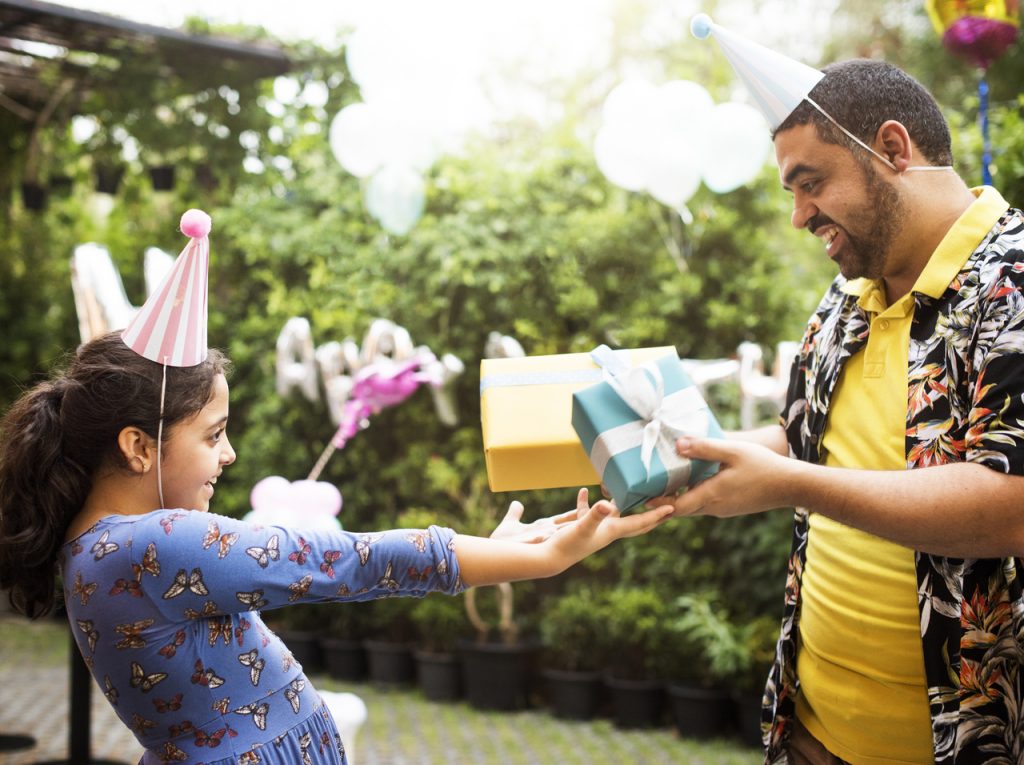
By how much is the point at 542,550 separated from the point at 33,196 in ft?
25.7

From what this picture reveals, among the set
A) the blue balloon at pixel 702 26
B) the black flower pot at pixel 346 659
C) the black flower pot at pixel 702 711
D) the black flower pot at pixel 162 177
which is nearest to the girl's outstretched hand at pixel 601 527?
the blue balloon at pixel 702 26

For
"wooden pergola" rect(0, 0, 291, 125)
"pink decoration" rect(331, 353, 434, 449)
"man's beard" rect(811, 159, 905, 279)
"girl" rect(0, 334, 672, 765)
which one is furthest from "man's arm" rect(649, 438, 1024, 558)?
"wooden pergola" rect(0, 0, 291, 125)

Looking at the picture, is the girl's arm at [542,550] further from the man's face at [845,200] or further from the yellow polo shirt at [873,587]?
the man's face at [845,200]

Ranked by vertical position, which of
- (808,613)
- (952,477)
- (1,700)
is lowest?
(1,700)

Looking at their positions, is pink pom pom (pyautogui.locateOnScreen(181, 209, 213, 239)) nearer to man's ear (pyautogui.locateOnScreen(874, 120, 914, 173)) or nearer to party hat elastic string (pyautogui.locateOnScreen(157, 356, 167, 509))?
party hat elastic string (pyautogui.locateOnScreen(157, 356, 167, 509))

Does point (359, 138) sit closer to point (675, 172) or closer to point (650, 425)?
point (675, 172)

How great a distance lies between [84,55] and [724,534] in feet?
19.0

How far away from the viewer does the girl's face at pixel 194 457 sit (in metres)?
1.58

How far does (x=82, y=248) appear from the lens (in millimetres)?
3738

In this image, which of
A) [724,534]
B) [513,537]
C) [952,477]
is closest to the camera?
[952,477]

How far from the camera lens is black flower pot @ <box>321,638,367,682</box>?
5.77 meters

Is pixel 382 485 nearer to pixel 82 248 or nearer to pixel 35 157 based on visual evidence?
pixel 82 248

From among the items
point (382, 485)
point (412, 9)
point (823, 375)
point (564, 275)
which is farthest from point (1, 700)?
point (823, 375)

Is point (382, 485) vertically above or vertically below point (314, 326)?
below
